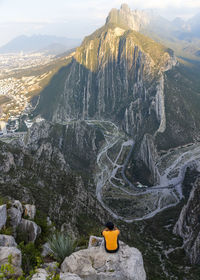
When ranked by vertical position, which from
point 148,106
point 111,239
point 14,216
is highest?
point 111,239

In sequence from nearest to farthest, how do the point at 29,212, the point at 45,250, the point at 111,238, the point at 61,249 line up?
the point at 111,238, the point at 61,249, the point at 45,250, the point at 29,212

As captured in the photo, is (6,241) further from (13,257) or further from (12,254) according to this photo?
(13,257)

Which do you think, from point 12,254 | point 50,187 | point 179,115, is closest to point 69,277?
point 12,254

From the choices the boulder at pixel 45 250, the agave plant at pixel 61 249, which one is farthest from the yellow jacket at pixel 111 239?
the boulder at pixel 45 250

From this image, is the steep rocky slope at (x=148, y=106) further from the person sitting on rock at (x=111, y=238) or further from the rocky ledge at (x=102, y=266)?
the person sitting on rock at (x=111, y=238)

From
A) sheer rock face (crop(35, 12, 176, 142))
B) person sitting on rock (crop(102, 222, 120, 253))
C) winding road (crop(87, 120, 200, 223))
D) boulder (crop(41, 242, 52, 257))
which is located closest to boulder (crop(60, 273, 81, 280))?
person sitting on rock (crop(102, 222, 120, 253))

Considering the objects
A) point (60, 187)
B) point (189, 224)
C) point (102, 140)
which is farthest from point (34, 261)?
point (102, 140)

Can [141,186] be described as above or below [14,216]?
below
